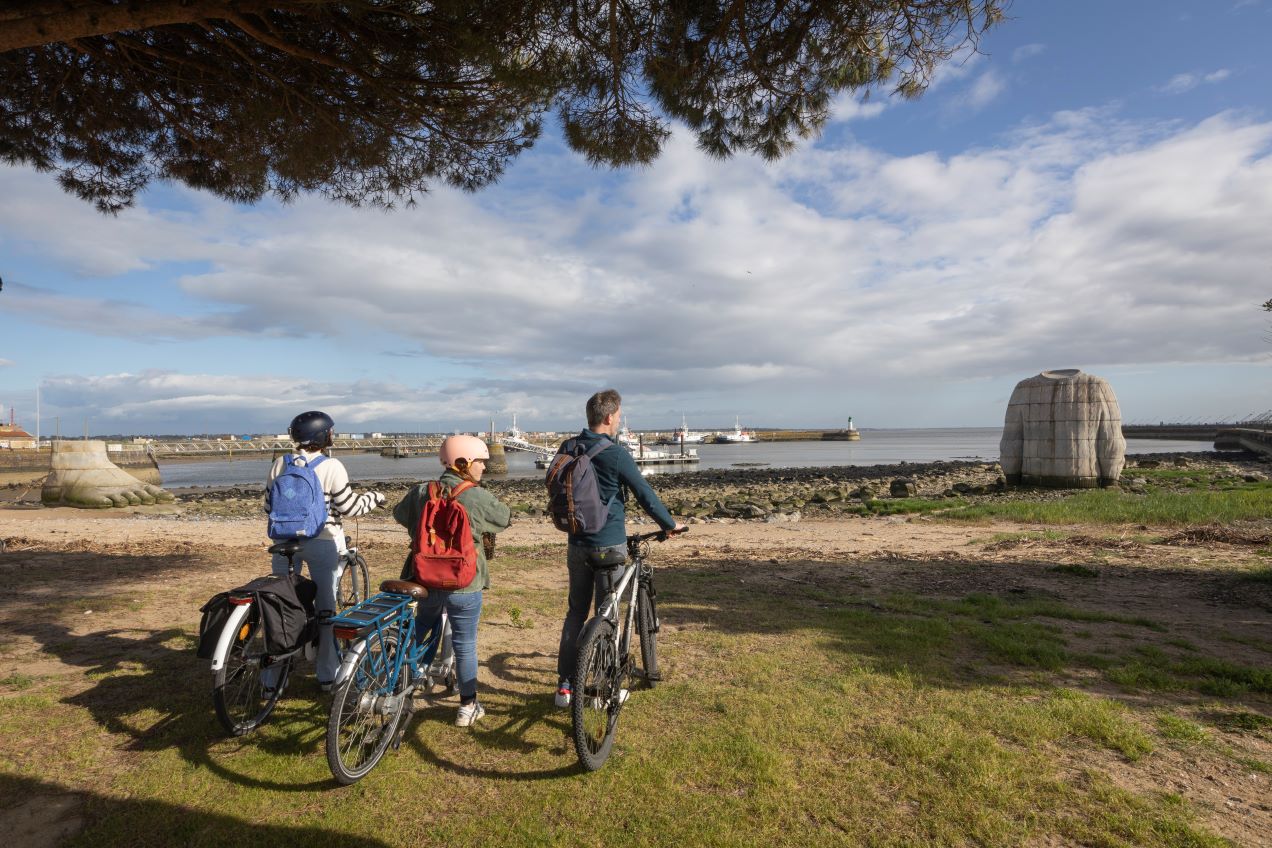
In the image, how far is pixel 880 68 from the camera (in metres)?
7.32

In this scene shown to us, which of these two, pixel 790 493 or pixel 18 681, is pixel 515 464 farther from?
pixel 18 681

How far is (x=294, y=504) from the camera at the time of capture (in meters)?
4.15

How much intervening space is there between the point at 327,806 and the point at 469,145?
25.9 ft

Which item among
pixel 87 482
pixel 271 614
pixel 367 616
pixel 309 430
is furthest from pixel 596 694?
pixel 87 482

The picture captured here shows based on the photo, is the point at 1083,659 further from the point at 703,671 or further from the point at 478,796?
the point at 478,796

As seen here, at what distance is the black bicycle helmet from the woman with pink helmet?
0.88m

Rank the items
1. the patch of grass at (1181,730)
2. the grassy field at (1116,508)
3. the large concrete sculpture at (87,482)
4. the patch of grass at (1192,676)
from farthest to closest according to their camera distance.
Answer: the large concrete sculpture at (87,482) → the grassy field at (1116,508) → the patch of grass at (1192,676) → the patch of grass at (1181,730)

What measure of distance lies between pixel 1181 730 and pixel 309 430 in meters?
5.77

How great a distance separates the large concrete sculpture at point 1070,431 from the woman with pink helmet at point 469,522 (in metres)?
22.6

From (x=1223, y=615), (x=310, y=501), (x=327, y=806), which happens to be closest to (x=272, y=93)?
(x=310, y=501)

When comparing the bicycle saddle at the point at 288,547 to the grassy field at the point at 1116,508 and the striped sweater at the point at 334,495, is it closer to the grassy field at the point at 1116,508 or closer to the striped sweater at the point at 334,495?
the striped sweater at the point at 334,495

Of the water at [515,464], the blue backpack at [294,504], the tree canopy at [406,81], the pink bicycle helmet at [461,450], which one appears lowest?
the water at [515,464]

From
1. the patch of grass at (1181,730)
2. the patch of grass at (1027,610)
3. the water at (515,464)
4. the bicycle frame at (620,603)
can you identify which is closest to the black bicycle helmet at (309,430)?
→ the bicycle frame at (620,603)

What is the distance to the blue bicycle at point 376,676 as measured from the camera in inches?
129
